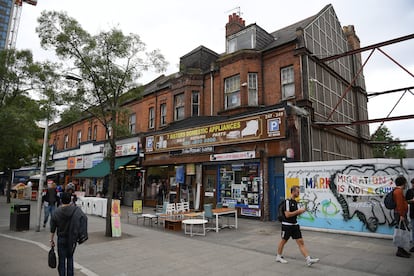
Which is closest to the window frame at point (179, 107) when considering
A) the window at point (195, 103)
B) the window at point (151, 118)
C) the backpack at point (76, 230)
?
the window at point (195, 103)

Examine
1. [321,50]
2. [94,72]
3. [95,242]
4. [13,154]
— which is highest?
[321,50]

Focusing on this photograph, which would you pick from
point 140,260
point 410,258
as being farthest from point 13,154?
point 410,258

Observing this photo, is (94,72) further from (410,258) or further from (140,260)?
(410,258)

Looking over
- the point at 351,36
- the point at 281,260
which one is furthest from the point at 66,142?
the point at 281,260

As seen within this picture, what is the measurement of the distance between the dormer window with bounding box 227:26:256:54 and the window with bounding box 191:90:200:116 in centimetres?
364

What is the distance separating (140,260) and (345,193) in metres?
7.44

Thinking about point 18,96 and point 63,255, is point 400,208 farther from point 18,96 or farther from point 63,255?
point 18,96

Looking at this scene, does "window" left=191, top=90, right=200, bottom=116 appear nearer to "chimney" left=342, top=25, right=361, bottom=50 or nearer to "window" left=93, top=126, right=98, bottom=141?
"chimney" left=342, top=25, right=361, bottom=50

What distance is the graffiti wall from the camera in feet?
29.8

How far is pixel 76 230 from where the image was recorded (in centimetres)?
480

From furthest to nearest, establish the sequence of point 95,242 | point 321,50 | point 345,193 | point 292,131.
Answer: point 321,50 < point 292,131 < point 345,193 < point 95,242

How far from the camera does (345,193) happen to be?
32.3 feet

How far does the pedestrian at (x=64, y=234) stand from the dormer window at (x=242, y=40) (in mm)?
14579

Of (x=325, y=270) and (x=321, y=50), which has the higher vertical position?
(x=321, y=50)
